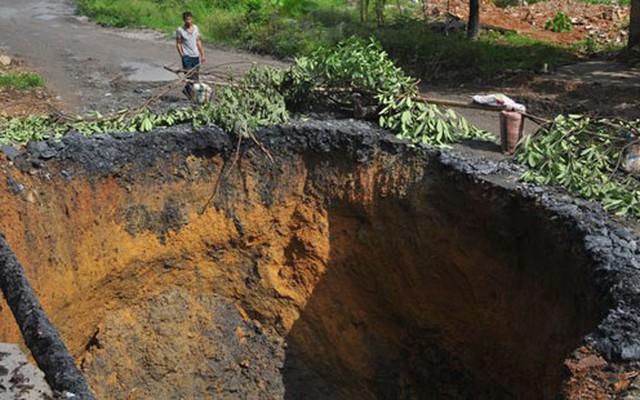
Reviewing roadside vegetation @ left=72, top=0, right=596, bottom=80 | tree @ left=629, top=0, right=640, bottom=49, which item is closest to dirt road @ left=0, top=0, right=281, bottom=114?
roadside vegetation @ left=72, top=0, right=596, bottom=80

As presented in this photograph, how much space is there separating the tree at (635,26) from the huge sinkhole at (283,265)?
850cm

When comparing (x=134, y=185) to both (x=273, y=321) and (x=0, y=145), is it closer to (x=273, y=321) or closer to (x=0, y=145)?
(x=0, y=145)

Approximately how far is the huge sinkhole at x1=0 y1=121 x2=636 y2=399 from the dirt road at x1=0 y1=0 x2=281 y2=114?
3.91 meters

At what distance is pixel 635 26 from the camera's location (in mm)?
15414

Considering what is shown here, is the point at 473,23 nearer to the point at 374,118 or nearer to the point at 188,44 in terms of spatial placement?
the point at 188,44

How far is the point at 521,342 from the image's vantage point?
799 cm

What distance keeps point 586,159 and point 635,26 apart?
28.0 ft

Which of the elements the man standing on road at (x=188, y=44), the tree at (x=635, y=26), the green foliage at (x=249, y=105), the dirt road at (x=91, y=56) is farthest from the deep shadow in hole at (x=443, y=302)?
the tree at (x=635, y=26)

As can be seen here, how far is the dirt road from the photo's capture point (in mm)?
13953

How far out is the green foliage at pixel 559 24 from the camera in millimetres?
18359

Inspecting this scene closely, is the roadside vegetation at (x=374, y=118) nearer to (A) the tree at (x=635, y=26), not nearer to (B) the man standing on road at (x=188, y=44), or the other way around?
(B) the man standing on road at (x=188, y=44)

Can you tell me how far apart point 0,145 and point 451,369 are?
5.74 metres

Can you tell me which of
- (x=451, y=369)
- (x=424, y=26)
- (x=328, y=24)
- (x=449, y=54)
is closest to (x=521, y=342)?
(x=451, y=369)

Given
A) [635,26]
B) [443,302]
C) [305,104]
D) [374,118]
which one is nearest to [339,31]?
[635,26]
